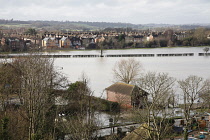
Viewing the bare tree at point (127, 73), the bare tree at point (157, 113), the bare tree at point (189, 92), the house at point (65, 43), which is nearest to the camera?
the bare tree at point (157, 113)

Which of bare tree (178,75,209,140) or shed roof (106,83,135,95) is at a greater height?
bare tree (178,75,209,140)

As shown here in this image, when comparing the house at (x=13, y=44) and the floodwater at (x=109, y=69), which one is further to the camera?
the house at (x=13, y=44)

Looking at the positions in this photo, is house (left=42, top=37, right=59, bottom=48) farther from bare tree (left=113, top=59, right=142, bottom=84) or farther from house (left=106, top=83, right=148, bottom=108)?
house (left=106, top=83, right=148, bottom=108)

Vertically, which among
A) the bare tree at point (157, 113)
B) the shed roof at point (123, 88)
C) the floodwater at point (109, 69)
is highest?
the bare tree at point (157, 113)

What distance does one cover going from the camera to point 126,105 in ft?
28.0

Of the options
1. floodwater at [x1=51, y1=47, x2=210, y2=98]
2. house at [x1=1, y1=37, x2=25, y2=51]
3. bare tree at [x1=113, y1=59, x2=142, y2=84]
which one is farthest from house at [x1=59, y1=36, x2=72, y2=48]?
bare tree at [x1=113, y1=59, x2=142, y2=84]

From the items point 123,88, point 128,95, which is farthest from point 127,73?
point 128,95

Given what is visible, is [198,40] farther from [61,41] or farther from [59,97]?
[59,97]

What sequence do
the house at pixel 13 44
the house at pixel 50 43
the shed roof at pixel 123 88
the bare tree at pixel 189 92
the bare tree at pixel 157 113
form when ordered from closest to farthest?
1. the bare tree at pixel 157 113
2. the bare tree at pixel 189 92
3. the shed roof at pixel 123 88
4. the house at pixel 13 44
5. the house at pixel 50 43

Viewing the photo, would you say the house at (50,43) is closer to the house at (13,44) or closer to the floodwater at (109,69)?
the house at (13,44)

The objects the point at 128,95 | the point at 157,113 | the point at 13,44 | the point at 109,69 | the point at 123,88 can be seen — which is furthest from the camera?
the point at 13,44

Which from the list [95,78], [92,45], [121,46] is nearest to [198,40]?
[121,46]

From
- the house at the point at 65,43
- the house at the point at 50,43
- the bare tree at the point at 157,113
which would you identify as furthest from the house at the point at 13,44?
the bare tree at the point at 157,113

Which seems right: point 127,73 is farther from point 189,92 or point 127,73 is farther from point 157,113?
point 157,113
